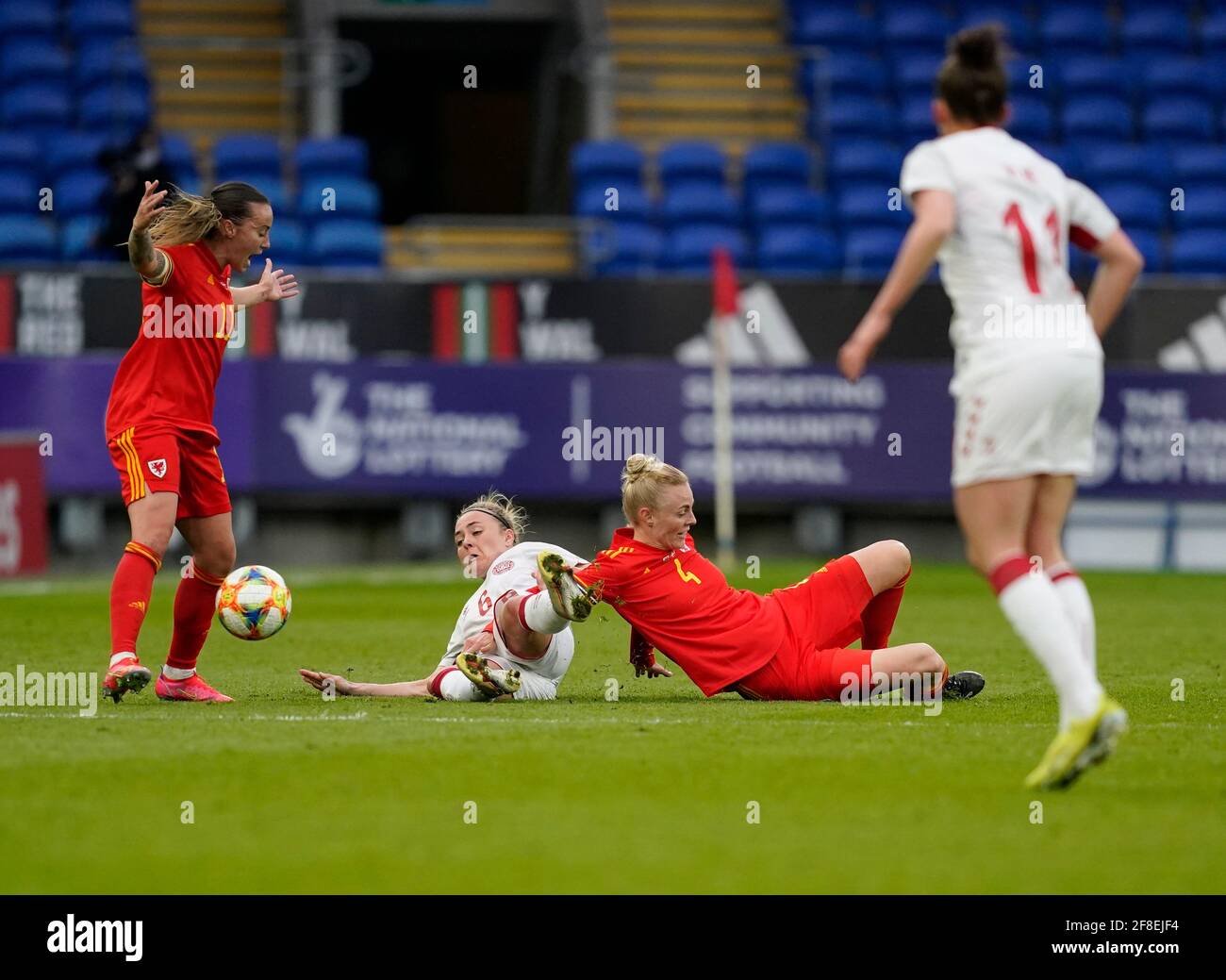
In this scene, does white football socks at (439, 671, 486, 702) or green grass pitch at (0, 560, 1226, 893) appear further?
white football socks at (439, 671, 486, 702)

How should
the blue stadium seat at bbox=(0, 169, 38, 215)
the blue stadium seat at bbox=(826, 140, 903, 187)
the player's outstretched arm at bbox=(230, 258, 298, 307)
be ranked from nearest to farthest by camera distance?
the player's outstretched arm at bbox=(230, 258, 298, 307) < the blue stadium seat at bbox=(0, 169, 38, 215) < the blue stadium seat at bbox=(826, 140, 903, 187)

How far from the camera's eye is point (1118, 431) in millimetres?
18578

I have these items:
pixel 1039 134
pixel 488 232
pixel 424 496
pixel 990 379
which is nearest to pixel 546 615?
pixel 990 379

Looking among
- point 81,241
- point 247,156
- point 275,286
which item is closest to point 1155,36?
point 247,156

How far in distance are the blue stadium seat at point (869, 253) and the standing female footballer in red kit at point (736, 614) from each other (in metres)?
12.6

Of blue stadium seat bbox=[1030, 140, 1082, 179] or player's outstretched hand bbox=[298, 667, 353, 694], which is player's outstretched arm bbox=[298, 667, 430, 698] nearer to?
player's outstretched hand bbox=[298, 667, 353, 694]

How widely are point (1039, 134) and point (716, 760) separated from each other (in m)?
17.5

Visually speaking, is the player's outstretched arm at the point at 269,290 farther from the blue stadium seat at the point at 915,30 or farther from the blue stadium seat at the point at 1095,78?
the blue stadium seat at the point at 1095,78

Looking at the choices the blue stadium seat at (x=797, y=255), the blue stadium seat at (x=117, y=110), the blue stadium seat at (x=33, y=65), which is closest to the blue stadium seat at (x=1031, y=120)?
the blue stadium seat at (x=797, y=255)

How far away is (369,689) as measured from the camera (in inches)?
301

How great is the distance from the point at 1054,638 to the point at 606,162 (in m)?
16.3

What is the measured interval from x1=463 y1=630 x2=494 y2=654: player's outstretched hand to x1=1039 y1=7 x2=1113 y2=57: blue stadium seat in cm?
1791

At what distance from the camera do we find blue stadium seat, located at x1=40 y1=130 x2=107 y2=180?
20172 millimetres

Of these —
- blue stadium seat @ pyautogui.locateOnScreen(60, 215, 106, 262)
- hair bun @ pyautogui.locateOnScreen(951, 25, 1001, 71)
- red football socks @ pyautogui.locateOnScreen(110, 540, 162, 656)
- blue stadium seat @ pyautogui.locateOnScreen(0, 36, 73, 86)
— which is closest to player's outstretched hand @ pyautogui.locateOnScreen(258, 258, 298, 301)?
red football socks @ pyautogui.locateOnScreen(110, 540, 162, 656)
